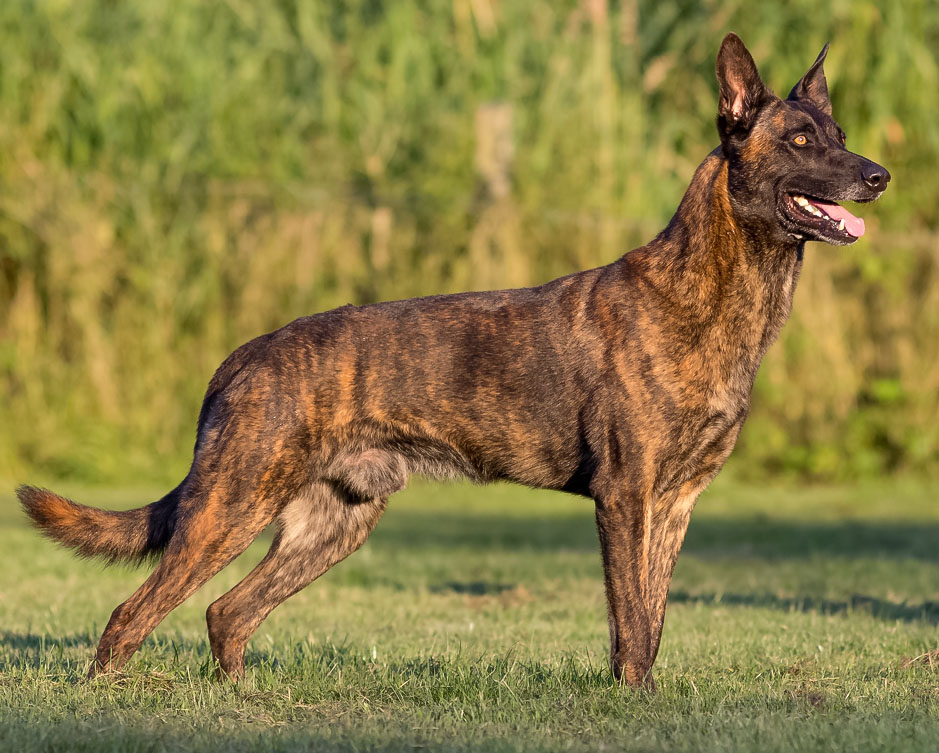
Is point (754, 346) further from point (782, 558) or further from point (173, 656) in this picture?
point (782, 558)

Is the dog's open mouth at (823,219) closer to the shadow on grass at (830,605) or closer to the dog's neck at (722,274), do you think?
the dog's neck at (722,274)

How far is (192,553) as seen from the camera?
17.7 ft

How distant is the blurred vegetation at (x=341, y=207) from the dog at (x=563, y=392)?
847 centimetres

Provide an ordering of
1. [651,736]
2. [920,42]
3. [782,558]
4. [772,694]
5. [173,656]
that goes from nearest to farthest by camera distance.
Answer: [651,736] < [772,694] < [173,656] < [782,558] < [920,42]

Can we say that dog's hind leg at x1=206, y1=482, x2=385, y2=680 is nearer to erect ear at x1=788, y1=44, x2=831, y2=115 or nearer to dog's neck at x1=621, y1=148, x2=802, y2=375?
dog's neck at x1=621, y1=148, x2=802, y2=375

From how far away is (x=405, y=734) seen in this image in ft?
14.8

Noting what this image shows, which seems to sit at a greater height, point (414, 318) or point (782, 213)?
point (782, 213)

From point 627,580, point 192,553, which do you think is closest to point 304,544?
point 192,553

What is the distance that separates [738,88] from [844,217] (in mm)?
624

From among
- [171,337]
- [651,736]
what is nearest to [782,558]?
[651,736]

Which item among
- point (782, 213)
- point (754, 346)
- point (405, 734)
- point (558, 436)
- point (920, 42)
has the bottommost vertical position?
point (405, 734)

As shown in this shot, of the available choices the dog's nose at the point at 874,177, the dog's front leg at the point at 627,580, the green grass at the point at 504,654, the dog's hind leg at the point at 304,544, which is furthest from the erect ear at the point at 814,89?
the dog's hind leg at the point at 304,544

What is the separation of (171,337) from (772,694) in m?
10.2

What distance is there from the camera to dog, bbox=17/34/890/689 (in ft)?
17.5
